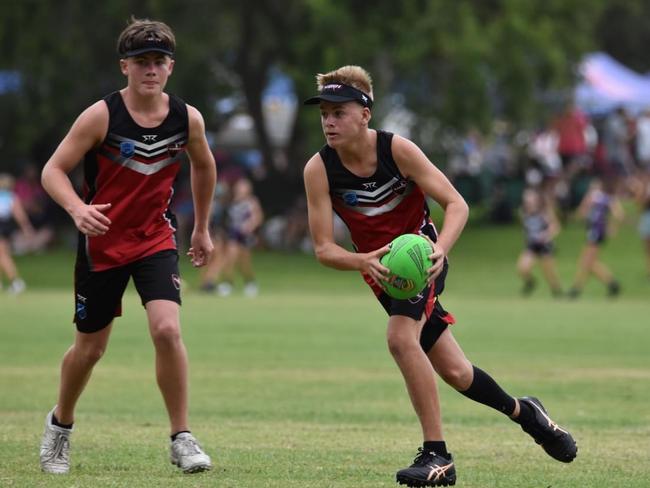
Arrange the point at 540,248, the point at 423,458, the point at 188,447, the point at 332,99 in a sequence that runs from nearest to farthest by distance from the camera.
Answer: the point at 423,458, the point at 332,99, the point at 188,447, the point at 540,248

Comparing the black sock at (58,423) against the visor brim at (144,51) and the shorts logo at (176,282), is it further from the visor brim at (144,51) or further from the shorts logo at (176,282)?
the visor brim at (144,51)

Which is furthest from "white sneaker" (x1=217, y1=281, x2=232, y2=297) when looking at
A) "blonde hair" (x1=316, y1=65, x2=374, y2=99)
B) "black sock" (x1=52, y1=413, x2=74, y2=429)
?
"blonde hair" (x1=316, y1=65, x2=374, y2=99)

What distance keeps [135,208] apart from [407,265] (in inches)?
64.9

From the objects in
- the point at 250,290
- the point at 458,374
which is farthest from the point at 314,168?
the point at 250,290

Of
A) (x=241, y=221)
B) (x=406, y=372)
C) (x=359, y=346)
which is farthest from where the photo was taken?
(x=241, y=221)

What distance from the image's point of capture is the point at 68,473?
765 cm

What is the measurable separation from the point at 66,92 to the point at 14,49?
1.62 m

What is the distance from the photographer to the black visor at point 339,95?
7328 mm

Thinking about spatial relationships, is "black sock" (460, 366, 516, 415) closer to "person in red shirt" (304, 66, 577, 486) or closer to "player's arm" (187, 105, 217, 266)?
"person in red shirt" (304, 66, 577, 486)

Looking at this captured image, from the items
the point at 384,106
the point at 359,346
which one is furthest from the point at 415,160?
the point at 384,106

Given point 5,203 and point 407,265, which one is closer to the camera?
point 407,265

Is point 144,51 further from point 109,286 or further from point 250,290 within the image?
point 250,290

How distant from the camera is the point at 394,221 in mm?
7617

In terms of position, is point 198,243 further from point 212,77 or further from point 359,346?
point 212,77
